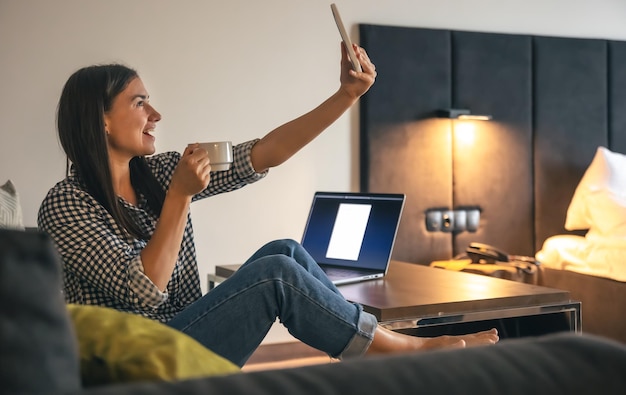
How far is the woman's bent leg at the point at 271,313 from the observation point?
1817mm

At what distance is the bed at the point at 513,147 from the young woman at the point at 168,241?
6.37 feet

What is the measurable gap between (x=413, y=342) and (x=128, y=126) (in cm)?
97

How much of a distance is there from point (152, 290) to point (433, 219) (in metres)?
2.67

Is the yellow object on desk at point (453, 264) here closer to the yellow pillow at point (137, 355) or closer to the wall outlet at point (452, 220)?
the wall outlet at point (452, 220)

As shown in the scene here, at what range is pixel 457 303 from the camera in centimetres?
222

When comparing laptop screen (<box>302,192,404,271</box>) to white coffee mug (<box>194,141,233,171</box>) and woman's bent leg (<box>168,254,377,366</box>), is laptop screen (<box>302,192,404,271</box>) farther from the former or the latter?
woman's bent leg (<box>168,254,377,366</box>)

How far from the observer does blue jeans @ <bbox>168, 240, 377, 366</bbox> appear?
182 cm

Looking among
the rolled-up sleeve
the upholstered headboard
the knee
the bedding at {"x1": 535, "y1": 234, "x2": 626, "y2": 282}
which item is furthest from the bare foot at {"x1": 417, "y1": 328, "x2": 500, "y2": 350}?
the upholstered headboard

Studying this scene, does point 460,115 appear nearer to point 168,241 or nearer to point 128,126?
point 128,126

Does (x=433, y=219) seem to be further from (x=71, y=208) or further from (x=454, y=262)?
(x=71, y=208)

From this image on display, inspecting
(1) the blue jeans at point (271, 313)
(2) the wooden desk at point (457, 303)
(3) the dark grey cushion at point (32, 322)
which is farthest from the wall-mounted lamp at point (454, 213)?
(3) the dark grey cushion at point (32, 322)

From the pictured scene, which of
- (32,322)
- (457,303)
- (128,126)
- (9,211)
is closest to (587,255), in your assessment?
(457,303)

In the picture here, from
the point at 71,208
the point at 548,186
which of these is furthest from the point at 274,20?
the point at 71,208

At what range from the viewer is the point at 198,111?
402 centimetres
